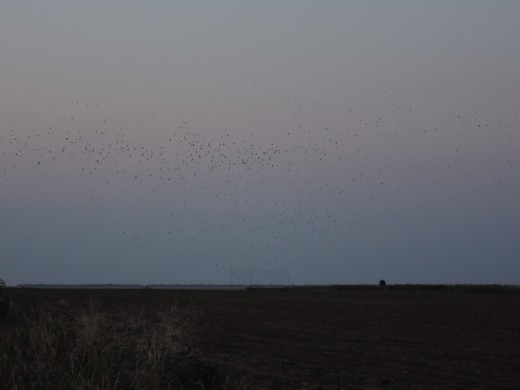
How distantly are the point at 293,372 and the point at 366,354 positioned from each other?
3.38 m

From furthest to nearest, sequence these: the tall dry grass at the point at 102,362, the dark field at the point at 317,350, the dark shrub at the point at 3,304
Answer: the dark shrub at the point at 3,304 < the dark field at the point at 317,350 < the tall dry grass at the point at 102,362

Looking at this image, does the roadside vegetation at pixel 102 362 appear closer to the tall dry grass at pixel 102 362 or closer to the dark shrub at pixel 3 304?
the tall dry grass at pixel 102 362

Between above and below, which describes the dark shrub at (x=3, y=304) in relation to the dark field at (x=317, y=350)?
above

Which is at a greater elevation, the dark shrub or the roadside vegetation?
the dark shrub

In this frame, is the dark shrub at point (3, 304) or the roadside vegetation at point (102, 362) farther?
the dark shrub at point (3, 304)

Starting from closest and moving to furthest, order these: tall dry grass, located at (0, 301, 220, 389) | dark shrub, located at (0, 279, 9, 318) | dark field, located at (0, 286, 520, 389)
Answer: tall dry grass, located at (0, 301, 220, 389) < dark field, located at (0, 286, 520, 389) < dark shrub, located at (0, 279, 9, 318)

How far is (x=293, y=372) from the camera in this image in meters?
17.1

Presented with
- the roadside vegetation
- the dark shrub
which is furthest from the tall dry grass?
the dark shrub

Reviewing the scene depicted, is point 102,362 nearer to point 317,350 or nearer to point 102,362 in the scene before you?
point 102,362

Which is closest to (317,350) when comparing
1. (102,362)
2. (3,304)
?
(102,362)

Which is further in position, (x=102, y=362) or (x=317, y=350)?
(x=317, y=350)

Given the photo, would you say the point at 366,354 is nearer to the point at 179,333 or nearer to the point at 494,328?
the point at 179,333

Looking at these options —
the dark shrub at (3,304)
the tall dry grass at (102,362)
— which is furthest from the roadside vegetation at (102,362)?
the dark shrub at (3,304)

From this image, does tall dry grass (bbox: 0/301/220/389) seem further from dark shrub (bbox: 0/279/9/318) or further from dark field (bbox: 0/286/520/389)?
dark shrub (bbox: 0/279/9/318)
